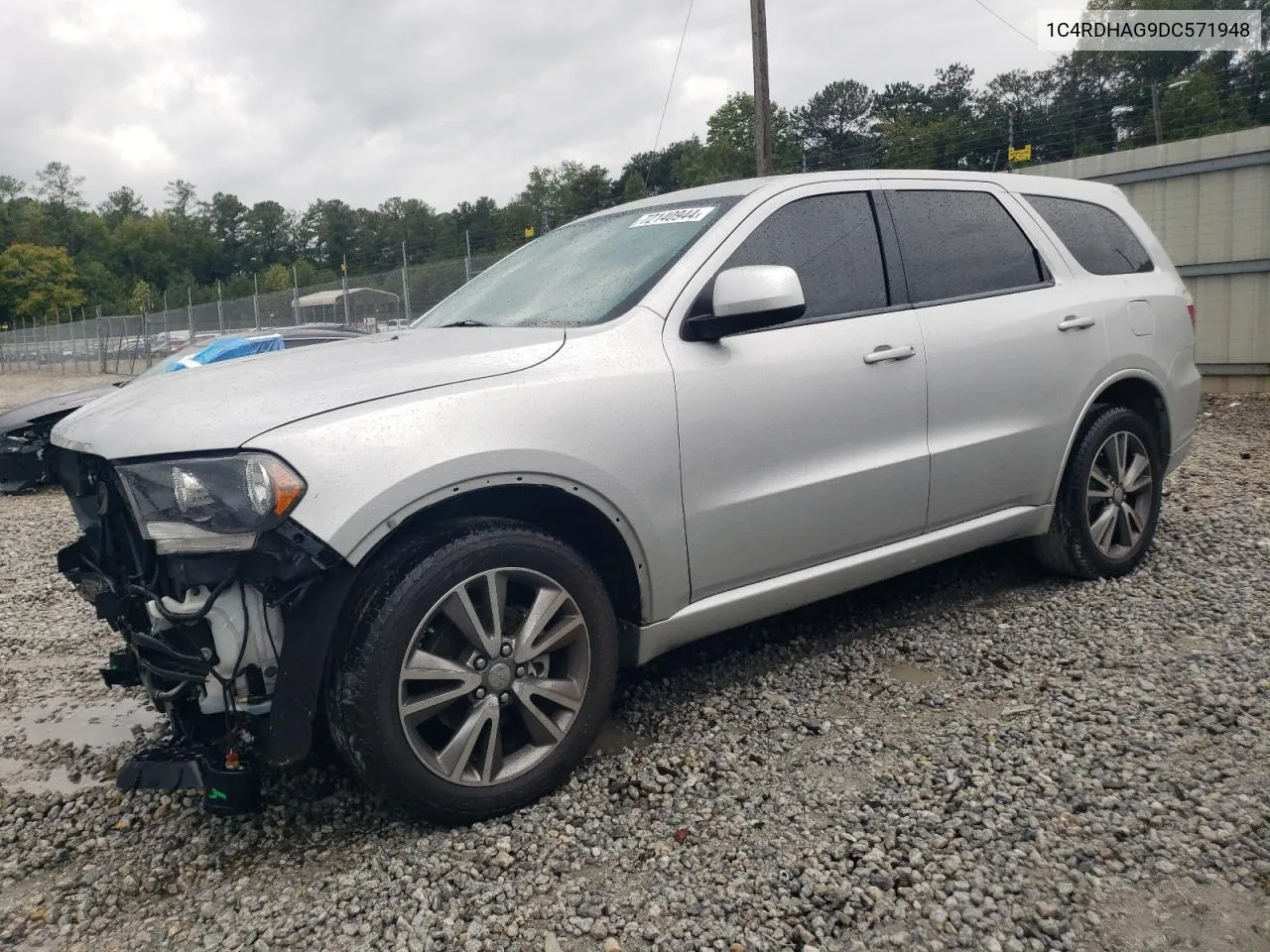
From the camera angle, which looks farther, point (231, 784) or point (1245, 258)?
point (1245, 258)

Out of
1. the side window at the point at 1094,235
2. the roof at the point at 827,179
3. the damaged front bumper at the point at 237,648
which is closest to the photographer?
the damaged front bumper at the point at 237,648

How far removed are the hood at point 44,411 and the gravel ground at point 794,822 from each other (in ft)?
12.3

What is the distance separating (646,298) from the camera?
122 inches

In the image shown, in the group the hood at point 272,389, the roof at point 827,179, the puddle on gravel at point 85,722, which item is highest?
the roof at point 827,179

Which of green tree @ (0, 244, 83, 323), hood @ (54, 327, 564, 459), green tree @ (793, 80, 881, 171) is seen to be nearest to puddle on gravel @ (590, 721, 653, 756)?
hood @ (54, 327, 564, 459)

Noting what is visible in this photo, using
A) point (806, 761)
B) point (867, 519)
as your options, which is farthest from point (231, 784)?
point (867, 519)

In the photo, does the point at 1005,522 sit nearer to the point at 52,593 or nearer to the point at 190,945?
the point at 190,945

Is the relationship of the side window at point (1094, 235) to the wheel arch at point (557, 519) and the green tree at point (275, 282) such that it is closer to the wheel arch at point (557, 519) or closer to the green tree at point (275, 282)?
the wheel arch at point (557, 519)

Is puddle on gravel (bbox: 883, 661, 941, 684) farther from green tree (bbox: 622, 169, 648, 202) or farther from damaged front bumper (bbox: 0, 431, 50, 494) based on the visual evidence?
green tree (bbox: 622, 169, 648, 202)

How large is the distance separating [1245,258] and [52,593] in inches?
421

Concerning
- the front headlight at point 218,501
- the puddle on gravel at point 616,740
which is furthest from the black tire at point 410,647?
the puddle on gravel at point 616,740

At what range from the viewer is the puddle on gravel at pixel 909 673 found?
3.60 meters

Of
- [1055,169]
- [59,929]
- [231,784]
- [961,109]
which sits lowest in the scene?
[59,929]

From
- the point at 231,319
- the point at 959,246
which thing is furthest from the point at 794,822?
the point at 231,319
